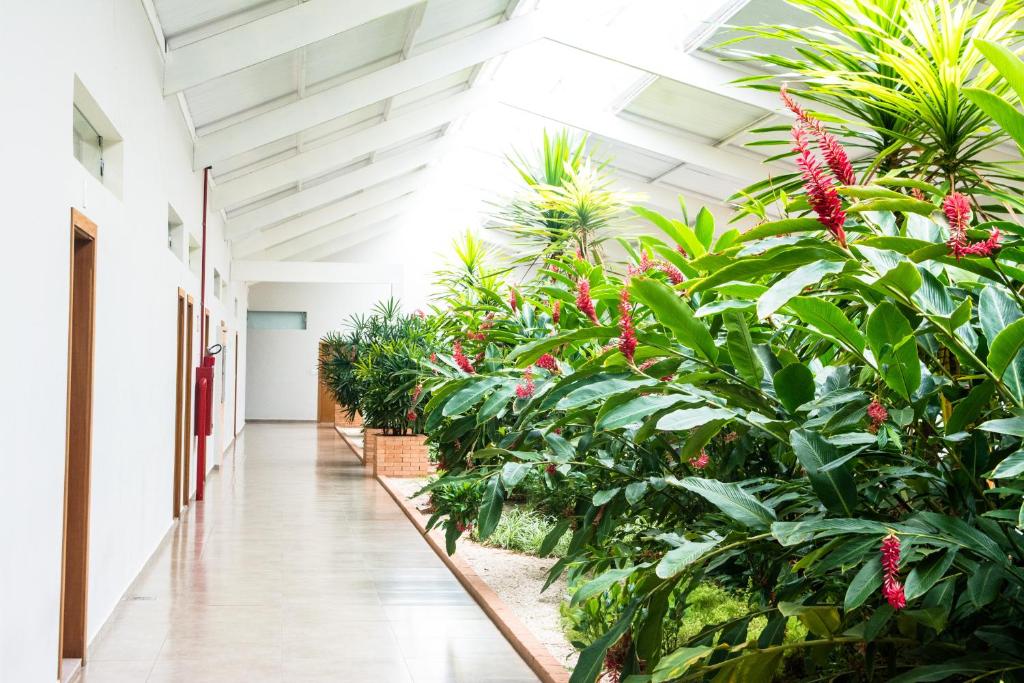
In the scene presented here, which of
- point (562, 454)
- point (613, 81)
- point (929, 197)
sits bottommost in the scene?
point (562, 454)

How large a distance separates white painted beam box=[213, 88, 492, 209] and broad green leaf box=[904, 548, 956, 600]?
926cm

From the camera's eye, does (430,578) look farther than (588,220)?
Yes

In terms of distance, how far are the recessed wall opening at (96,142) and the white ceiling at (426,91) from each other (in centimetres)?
122

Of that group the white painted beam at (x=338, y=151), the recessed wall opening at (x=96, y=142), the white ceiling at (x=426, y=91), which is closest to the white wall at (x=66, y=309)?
the recessed wall opening at (x=96, y=142)

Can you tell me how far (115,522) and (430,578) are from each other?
1.76 m

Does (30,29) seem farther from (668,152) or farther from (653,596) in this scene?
(668,152)

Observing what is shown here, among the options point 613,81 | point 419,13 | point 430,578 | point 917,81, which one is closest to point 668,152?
point 613,81

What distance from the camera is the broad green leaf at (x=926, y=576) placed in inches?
43.2

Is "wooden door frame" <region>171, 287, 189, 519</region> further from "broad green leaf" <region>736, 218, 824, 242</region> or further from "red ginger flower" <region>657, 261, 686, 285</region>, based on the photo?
"broad green leaf" <region>736, 218, 824, 242</region>

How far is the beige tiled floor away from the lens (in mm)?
3717

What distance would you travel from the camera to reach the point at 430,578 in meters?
5.47

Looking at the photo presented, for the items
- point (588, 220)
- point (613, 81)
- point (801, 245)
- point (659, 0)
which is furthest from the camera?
point (613, 81)

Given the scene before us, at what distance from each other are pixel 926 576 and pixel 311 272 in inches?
629

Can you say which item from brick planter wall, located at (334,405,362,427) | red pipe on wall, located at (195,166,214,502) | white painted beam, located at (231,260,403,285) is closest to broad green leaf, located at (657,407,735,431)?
red pipe on wall, located at (195,166,214,502)
